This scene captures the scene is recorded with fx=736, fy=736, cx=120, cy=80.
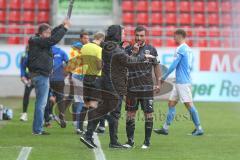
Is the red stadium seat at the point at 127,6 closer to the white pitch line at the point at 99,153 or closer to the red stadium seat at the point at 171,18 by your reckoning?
the red stadium seat at the point at 171,18

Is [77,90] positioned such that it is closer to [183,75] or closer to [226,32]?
[183,75]

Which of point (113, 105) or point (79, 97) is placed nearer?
point (113, 105)

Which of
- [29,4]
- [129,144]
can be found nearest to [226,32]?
[29,4]

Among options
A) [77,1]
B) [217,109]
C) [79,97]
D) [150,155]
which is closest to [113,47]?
[150,155]

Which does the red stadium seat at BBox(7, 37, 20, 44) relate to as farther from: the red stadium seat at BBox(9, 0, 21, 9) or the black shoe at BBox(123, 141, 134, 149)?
the black shoe at BBox(123, 141, 134, 149)

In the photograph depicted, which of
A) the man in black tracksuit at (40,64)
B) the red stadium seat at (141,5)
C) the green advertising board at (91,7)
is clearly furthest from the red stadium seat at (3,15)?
the man in black tracksuit at (40,64)

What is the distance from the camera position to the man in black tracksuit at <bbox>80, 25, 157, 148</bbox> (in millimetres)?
12820

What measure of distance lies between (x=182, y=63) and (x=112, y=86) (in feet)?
10.2

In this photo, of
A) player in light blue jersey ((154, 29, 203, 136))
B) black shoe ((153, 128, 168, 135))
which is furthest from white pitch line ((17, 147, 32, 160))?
player in light blue jersey ((154, 29, 203, 136))

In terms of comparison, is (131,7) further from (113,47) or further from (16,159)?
(16,159)

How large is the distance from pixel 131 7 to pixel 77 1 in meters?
2.53

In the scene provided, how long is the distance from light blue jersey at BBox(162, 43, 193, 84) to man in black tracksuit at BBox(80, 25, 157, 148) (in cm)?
268

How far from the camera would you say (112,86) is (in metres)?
12.8

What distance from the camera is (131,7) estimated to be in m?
31.5
